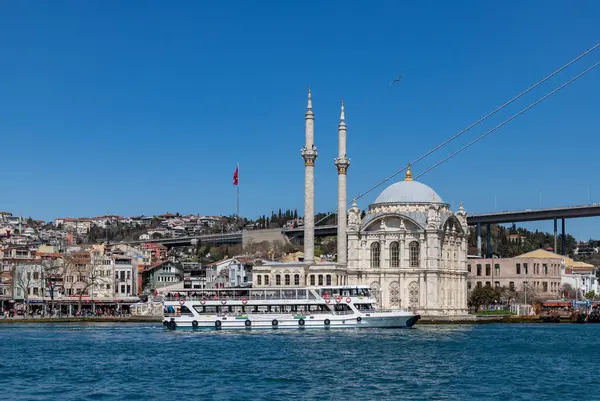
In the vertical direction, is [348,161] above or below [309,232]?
above

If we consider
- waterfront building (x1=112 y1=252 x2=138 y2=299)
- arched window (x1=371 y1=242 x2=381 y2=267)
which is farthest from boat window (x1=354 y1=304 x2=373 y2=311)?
waterfront building (x1=112 y1=252 x2=138 y2=299)

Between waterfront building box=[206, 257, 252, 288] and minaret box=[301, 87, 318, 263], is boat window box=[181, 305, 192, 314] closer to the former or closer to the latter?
minaret box=[301, 87, 318, 263]

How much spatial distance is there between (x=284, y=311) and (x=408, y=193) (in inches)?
800

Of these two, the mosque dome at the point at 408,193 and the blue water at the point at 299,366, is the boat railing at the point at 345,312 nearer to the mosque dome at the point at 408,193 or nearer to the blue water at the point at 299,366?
the blue water at the point at 299,366

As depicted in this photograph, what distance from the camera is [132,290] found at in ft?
345

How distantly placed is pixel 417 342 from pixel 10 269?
63.4 meters

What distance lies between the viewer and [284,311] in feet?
235

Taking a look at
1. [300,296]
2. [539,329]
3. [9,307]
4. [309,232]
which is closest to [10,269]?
[9,307]

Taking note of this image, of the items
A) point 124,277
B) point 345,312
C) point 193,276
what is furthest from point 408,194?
point 193,276

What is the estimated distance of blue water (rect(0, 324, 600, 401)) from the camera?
36.5m

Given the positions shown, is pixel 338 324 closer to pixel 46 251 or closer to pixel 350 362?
pixel 350 362

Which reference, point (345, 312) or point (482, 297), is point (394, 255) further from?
point (482, 297)

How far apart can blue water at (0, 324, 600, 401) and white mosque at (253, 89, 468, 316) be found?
17435 mm

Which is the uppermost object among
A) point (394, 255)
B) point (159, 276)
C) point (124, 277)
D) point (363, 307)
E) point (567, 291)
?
point (394, 255)
